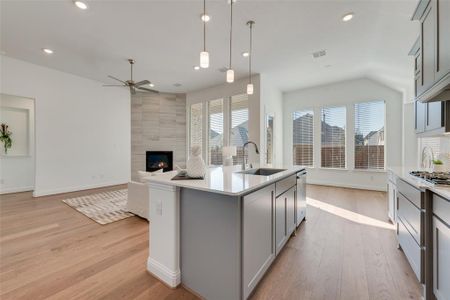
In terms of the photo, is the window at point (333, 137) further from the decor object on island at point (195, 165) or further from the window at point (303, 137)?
the decor object on island at point (195, 165)

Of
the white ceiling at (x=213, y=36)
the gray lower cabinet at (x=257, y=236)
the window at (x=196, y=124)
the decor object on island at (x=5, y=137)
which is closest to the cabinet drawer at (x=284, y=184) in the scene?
the gray lower cabinet at (x=257, y=236)

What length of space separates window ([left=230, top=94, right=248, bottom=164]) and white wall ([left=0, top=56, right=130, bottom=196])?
368cm

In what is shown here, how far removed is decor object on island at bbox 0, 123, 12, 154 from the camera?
538cm

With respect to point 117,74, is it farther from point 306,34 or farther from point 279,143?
point 279,143

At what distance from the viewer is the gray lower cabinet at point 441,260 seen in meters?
1.31

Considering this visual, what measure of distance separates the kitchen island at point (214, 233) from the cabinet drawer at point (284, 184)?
2cm

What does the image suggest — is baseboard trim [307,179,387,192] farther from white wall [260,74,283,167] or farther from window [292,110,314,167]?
white wall [260,74,283,167]

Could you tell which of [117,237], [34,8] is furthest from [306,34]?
[117,237]

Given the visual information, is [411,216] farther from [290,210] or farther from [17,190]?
[17,190]

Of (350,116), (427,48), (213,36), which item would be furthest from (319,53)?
(350,116)

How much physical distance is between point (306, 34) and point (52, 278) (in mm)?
4829

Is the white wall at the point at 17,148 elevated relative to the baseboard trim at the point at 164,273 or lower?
elevated

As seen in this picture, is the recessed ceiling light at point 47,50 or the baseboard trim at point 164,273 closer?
the baseboard trim at point 164,273

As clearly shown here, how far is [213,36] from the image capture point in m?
3.50
